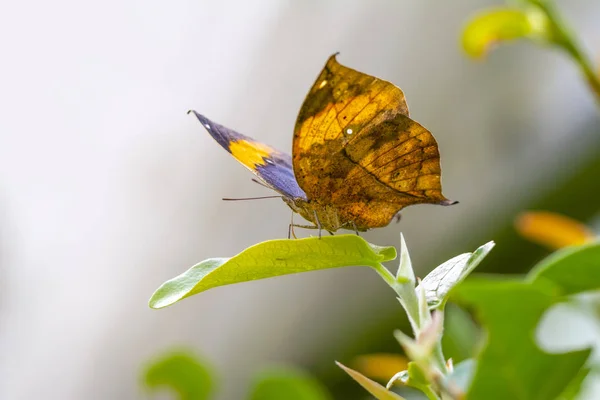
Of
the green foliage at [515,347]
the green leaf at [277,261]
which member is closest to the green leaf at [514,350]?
the green foliage at [515,347]

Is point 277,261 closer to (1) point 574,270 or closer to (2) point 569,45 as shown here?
(1) point 574,270

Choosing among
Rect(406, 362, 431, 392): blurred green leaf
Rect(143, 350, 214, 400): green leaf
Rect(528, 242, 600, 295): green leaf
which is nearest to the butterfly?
Rect(528, 242, 600, 295): green leaf

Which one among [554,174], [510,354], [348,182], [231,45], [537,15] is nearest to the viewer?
[510,354]

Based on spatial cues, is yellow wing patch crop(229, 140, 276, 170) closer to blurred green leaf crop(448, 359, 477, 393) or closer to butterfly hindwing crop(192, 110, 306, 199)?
butterfly hindwing crop(192, 110, 306, 199)

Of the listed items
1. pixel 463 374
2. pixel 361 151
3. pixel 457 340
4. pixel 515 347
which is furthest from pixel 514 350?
pixel 457 340

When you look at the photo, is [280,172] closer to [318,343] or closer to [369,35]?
[369,35]

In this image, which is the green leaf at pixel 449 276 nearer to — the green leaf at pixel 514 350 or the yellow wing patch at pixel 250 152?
the green leaf at pixel 514 350

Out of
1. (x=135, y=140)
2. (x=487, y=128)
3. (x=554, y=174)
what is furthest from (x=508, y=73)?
(x=135, y=140)
